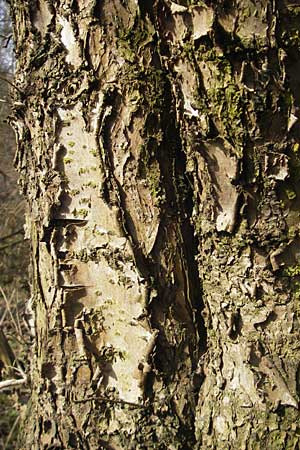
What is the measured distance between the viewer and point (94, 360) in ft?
4.83

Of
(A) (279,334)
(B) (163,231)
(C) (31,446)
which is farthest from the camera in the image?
(C) (31,446)

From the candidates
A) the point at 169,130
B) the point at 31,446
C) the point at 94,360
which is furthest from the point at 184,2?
the point at 31,446

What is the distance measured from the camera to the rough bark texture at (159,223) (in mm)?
1230

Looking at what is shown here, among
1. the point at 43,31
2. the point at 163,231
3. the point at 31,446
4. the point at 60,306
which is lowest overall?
the point at 31,446

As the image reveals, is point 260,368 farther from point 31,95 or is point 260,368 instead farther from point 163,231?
point 31,95

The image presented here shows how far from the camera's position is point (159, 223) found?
1413 mm

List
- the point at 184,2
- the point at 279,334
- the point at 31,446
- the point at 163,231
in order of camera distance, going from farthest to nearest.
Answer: the point at 31,446, the point at 163,231, the point at 279,334, the point at 184,2

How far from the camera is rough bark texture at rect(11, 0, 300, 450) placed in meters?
1.23

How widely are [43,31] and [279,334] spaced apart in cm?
97

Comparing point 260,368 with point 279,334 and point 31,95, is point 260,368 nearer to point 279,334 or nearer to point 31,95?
point 279,334

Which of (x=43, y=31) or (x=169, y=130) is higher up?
(x=43, y=31)

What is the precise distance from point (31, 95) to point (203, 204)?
0.54m

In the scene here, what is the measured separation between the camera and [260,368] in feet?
4.33

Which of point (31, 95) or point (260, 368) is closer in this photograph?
point (260, 368)
